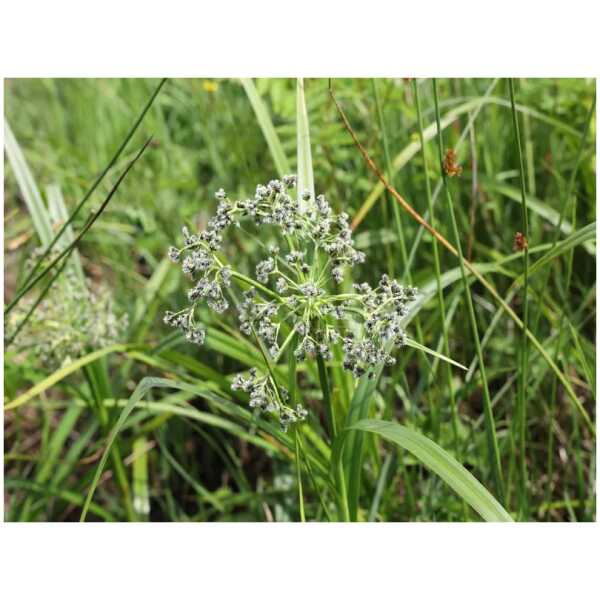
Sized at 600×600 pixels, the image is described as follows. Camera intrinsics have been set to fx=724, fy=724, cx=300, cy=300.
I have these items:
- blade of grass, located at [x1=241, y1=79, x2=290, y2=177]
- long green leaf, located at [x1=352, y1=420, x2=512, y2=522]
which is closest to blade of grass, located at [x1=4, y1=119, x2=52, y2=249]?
blade of grass, located at [x1=241, y1=79, x2=290, y2=177]

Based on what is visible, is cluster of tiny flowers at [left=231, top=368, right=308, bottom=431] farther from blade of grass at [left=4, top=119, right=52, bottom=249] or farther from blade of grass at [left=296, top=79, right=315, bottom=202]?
blade of grass at [left=4, top=119, right=52, bottom=249]

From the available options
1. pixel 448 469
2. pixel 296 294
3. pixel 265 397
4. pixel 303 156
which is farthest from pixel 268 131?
pixel 448 469

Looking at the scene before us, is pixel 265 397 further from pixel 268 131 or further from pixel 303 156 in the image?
pixel 268 131

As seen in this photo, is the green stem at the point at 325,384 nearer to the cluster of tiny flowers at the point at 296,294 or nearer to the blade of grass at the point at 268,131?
the cluster of tiny flowers at the point at 296,294

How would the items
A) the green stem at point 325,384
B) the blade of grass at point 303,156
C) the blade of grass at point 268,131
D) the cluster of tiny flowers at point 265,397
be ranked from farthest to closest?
the blade of grass at point 268,131, the blade of grass at point 303,156, the green stem at point 325,384, the cluster of tiny flowers at point 265,397

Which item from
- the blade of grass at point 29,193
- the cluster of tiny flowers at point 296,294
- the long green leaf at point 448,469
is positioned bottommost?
the long green leaf at point 448,469

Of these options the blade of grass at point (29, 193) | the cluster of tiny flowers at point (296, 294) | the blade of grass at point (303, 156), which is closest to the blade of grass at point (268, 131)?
the blade of grass at point (303, 156)
